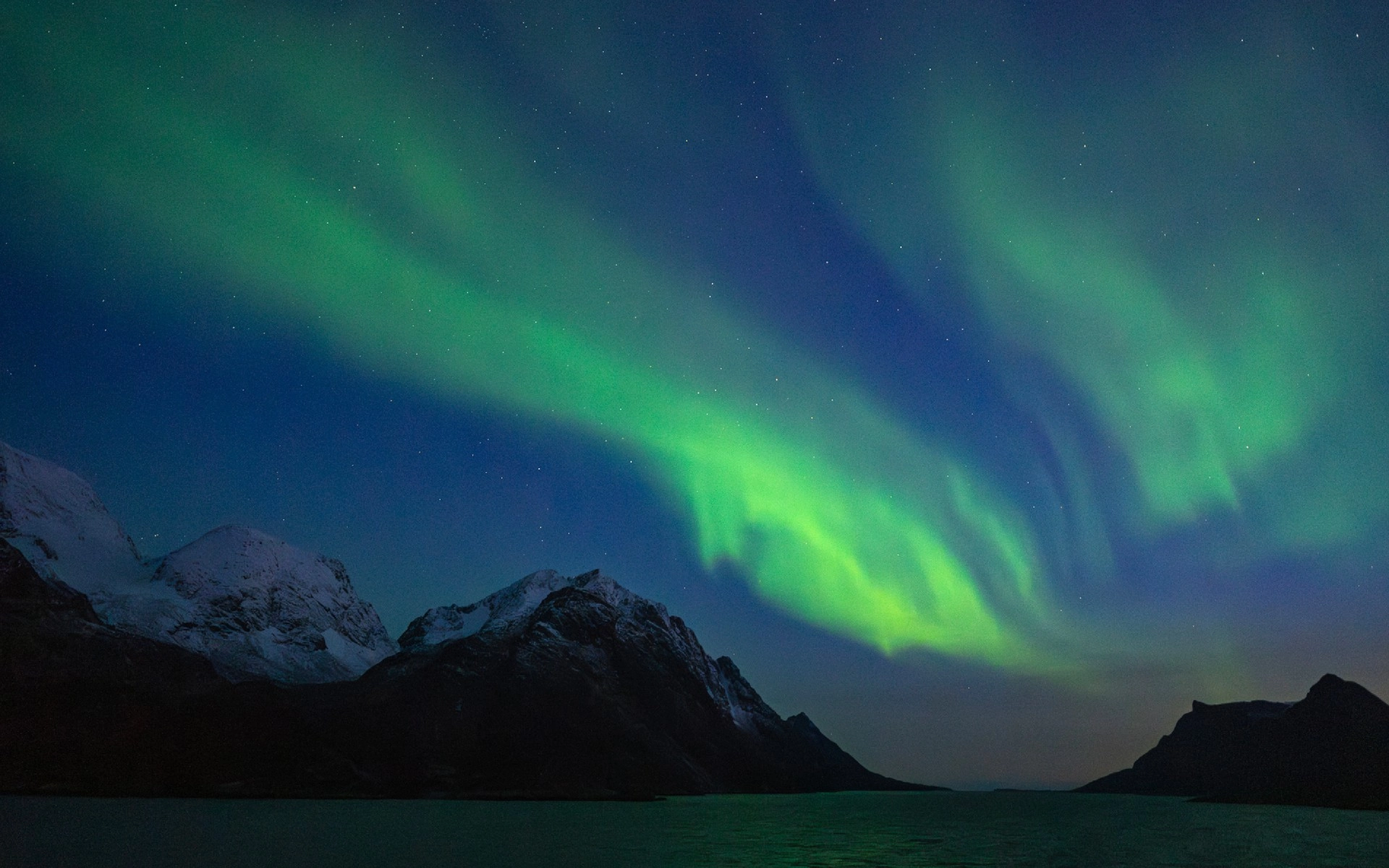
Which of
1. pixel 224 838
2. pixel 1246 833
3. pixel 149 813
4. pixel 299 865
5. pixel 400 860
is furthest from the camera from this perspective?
pixel 149 813

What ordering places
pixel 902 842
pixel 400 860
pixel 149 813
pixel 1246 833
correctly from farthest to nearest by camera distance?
pixel 149 813 < pixel 1246 833 < pixel 902 842 < pixel 400 860

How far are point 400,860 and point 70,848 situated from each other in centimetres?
3609

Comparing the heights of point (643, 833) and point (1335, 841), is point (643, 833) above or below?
below

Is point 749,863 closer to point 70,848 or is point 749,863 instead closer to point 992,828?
point 70,848

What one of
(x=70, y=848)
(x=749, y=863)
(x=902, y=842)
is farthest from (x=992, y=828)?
(x=70, y=848)

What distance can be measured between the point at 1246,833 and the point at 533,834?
407ft

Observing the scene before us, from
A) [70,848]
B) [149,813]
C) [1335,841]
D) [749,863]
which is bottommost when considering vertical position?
[149,813]

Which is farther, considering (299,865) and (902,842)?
(902,842)

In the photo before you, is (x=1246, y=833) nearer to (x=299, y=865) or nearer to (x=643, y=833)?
(x=643, y=833)

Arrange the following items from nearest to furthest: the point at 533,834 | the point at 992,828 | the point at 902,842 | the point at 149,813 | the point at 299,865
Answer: the point at 299,865 < the point at 902,842 < the point at 533,834 < the point at 992,828 < the point at 149,813

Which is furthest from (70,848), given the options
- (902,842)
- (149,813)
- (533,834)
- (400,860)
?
(149,813)

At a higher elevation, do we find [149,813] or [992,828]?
[992,828]

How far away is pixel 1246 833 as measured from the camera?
158 metres

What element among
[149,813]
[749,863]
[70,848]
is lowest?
[149,813]
